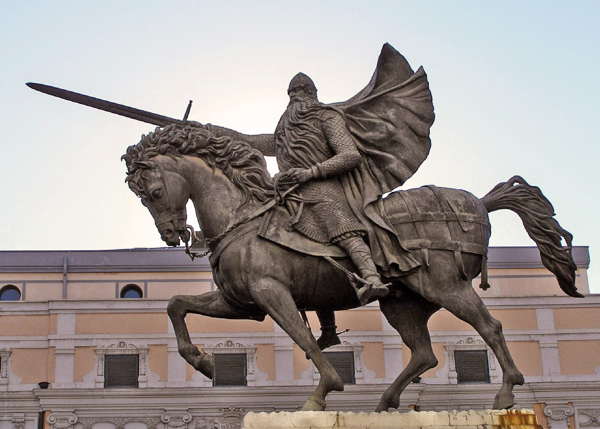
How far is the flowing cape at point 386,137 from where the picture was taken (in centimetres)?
842

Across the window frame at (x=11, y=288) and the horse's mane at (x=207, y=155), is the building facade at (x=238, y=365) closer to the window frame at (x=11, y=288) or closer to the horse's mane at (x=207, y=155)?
the window frame at (x=11, y=288)

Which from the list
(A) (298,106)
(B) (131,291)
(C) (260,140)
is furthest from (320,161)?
(B) (131,291)

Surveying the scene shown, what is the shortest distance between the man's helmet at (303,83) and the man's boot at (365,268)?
1650 millimetres

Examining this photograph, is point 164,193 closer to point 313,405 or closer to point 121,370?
point 313,405

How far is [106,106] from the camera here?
31.0ft

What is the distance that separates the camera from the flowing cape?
8422 millimetres

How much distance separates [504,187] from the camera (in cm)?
919

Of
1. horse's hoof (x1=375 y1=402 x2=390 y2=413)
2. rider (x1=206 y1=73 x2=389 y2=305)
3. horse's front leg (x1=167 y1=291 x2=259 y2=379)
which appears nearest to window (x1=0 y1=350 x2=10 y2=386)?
horse's front leg (x1=167 y1=291 x2=259 y2=379)

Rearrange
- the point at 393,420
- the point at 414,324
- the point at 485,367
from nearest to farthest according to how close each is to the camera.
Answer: the point at 393,420 < the point at 414,324 < the point at 485,367

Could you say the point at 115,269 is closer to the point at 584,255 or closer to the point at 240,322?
the point at 240,322

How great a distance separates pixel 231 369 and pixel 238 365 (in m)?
0.28

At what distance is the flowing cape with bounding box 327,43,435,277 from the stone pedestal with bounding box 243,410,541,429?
1281 mm

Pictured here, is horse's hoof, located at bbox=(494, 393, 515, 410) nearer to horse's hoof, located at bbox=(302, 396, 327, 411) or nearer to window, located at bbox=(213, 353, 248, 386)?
horse's hoof, located at bbox=(302, 396, 327, 411)

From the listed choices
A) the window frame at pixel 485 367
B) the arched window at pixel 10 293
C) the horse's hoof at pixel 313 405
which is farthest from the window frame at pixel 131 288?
the horse's hoof at pixel 313 405
